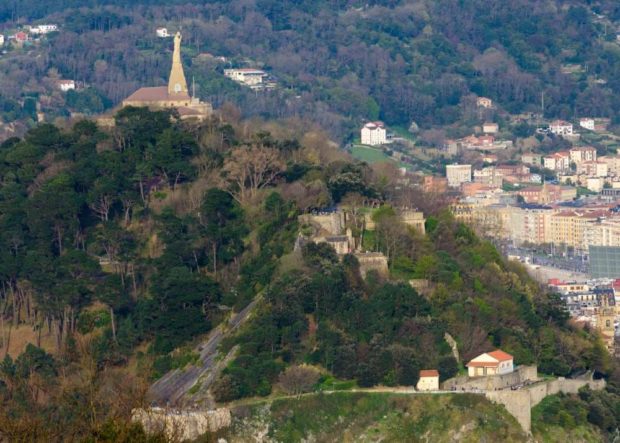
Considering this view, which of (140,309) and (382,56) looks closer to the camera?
(140,309)

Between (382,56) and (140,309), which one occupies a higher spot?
(140,309)

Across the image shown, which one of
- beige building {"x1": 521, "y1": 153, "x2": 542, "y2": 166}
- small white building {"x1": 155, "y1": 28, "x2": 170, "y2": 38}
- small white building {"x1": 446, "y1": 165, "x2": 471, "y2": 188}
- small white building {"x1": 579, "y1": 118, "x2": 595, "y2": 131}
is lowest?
small white building {"x1": 579, "y1": 118, "x2": 595, "y2": 131}

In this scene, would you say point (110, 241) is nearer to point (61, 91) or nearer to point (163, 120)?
point (163, 120)

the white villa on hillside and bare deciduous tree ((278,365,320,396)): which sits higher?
bare deciduous tree ((278,365,320,396))

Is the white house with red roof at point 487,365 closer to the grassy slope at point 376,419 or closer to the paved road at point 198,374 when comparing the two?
the grassy slope at point 376,419

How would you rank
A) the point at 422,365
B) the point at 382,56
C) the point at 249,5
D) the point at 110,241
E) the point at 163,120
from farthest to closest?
the point at 249,5
the point at 382,56
the point at 163,120
the point at 110,241
the point at 422,365

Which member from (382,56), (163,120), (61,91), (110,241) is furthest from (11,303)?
(382,56)

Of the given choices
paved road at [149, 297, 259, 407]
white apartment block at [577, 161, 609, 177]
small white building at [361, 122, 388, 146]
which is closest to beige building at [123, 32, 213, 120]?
paved road at [149, 297, 259, 407]

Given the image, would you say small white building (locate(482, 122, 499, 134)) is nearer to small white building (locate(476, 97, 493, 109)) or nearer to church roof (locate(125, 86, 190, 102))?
small white building (locate(476, 97, 493, 109))
